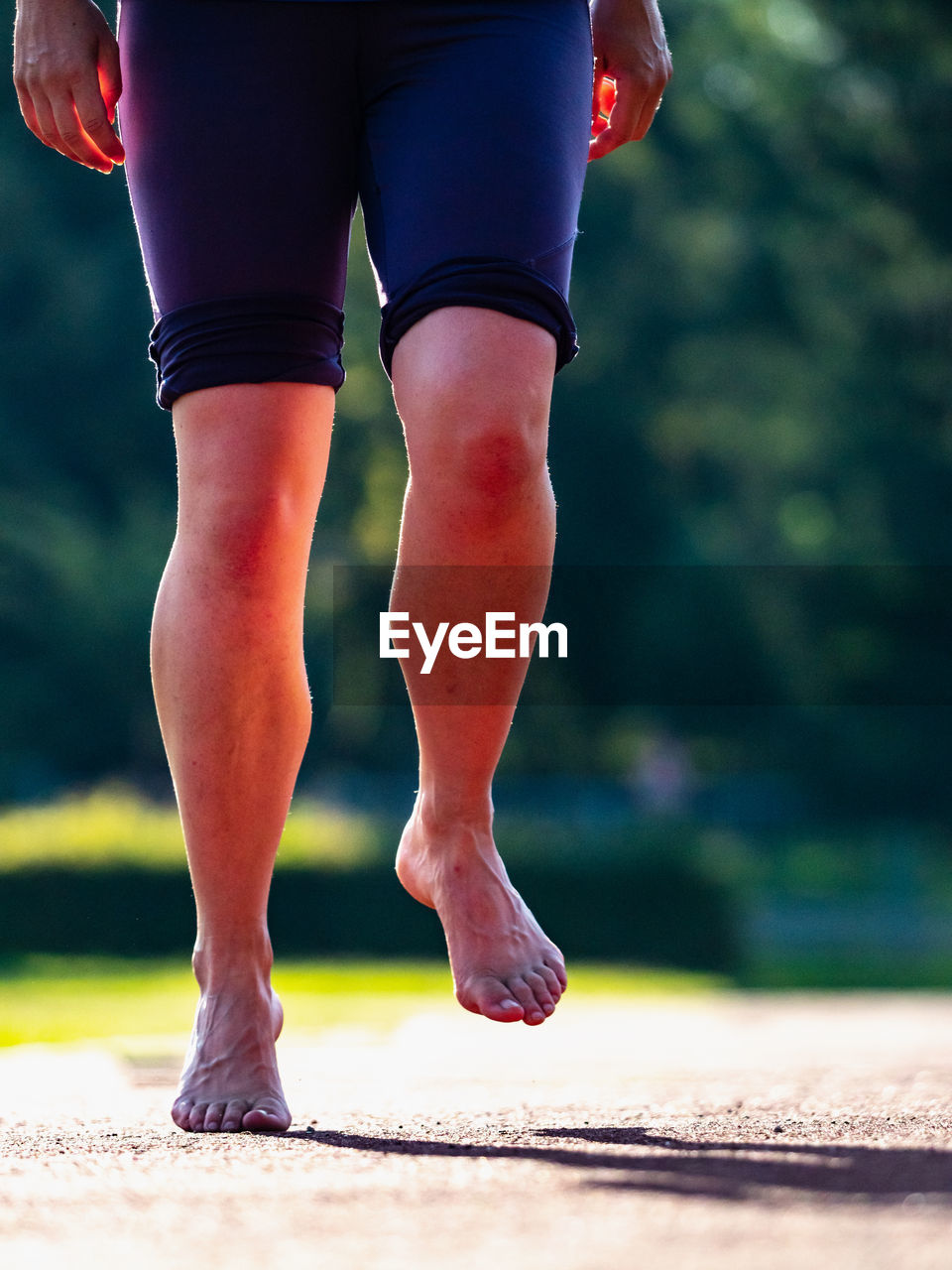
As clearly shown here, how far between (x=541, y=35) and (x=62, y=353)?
23.9m

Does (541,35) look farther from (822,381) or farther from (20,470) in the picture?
(20,470)

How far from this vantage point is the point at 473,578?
212cm

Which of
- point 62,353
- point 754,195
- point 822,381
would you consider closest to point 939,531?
point 822,381

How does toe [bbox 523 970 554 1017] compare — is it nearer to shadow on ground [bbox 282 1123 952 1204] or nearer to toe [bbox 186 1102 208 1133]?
shadow on ground [bbox 282 1123 952 1204]

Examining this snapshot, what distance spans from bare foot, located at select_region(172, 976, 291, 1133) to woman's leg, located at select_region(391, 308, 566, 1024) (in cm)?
24

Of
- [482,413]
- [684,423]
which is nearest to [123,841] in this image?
[684,423]

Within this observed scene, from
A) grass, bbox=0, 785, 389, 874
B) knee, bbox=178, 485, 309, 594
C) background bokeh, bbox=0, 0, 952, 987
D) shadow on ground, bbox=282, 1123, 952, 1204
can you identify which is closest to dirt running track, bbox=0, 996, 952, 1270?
shadow on ground, bbox=282, 1123, 952, 1204

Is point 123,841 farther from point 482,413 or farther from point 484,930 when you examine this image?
point 482,413

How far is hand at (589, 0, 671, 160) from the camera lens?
92.2 inches

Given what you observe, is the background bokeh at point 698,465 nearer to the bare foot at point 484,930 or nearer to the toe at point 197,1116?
the bare foot at point 484,930

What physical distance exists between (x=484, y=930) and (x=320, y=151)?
94 centimetres

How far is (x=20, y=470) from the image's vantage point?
81.3 feet

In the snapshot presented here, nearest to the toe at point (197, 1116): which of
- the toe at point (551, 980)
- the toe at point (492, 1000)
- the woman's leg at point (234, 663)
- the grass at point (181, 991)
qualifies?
the woman's leg at point (234, 663)

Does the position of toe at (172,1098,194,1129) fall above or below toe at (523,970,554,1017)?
below
